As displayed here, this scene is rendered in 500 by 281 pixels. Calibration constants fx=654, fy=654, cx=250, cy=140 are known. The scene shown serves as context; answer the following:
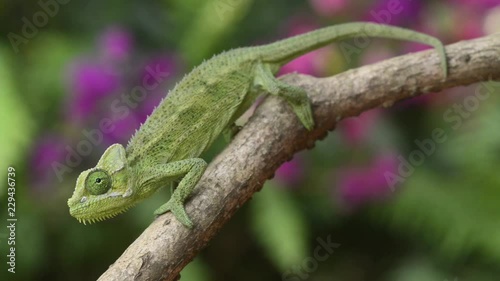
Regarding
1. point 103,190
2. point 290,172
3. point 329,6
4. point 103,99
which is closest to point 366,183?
point 290,172

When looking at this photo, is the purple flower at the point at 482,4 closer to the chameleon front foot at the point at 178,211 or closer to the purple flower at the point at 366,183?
the purple flower at the point at 366,183

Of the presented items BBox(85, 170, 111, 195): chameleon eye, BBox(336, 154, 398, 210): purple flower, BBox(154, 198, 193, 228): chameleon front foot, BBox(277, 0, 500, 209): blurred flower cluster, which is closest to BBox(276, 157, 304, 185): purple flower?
BBox(277, 0, 500, 209): blurred flower cluster

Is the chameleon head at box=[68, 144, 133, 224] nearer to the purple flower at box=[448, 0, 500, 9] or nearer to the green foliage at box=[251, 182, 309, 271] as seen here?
A: the green foliage at box=[251, 182, 309, 271]

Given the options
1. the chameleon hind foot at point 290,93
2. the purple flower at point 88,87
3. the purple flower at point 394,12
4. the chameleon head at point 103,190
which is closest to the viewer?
the chameleon head at point 103,190

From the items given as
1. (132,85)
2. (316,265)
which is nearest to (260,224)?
(316,265)

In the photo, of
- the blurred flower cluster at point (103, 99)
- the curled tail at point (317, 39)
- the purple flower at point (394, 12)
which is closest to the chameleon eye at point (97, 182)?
the curled tail at point (317, 39)

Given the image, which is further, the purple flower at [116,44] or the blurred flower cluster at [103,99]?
the purple flower at [116,44]
